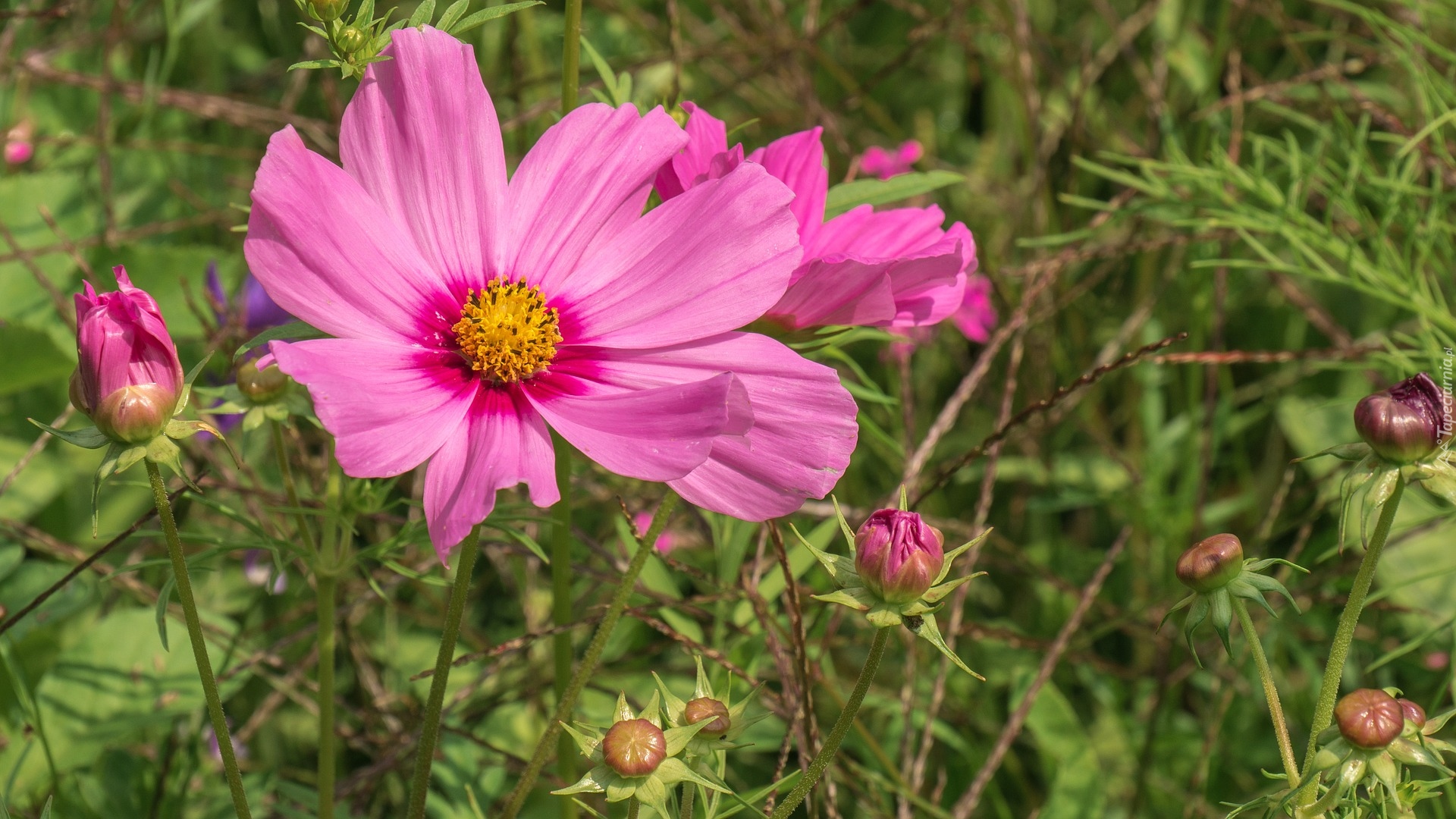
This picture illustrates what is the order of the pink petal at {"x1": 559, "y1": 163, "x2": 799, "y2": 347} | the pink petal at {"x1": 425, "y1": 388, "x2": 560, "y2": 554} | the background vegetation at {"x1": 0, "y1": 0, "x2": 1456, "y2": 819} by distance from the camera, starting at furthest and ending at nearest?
the background vegetation at {"x1": 0, "y1": 0, "x2": 1456, "y2": 819} → the pink petal at {"x1": 559, "y1": 163, "x2": 799, "y2": 347} → the pink petal at {"x1": 425, "y1": 388, "x2": 560, "y2": 554}

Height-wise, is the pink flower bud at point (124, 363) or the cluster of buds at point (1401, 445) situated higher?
the pink flower bud at point (124, 363)

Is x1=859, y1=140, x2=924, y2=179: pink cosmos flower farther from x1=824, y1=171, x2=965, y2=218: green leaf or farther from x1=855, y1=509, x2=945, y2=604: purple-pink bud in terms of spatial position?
x1=855, y1=509, x2=945, y2=604: purple-pink bud

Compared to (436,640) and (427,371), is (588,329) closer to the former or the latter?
(427,371)

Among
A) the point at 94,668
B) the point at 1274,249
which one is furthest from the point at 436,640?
the point at 1274,249

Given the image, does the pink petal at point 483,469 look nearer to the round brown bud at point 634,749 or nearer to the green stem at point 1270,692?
the round brown bud at point 634,749

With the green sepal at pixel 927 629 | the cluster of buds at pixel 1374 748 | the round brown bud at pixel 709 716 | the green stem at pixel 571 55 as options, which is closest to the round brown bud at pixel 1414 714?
the cluster of buds at pixel 1374 748

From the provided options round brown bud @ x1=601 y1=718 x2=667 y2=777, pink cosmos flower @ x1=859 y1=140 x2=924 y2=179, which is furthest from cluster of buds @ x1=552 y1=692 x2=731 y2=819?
pink cosmos flower @ x1=859 y1=140 x2=924 y2=179
